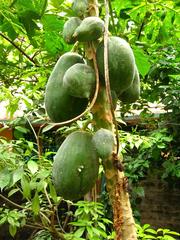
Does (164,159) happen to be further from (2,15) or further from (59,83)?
(59,83)

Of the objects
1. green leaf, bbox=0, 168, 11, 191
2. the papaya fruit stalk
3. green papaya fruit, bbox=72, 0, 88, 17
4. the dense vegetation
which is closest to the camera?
A: the papaya fruit stalk

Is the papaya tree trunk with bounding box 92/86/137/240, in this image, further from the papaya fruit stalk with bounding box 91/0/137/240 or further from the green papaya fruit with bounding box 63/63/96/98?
the green papaya fruit with bounding box 63/63/96/98

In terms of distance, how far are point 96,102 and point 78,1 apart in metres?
0.28

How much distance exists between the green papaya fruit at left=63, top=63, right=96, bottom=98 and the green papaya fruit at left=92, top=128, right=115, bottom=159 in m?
0.11

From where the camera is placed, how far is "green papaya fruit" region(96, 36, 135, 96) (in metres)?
0.96

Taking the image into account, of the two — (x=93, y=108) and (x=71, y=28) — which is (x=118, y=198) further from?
(x=71, y=28)

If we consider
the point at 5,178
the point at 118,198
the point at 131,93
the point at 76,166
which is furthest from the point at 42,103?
the point at 118,198

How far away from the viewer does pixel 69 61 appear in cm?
109

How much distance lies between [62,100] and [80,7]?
0.24 m

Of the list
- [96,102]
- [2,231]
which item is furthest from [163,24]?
[2,231]

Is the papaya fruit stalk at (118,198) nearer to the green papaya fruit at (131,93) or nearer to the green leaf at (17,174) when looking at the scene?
the green papaya fruit at (131,93)

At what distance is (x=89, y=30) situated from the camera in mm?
943

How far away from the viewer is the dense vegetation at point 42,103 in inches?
71.3

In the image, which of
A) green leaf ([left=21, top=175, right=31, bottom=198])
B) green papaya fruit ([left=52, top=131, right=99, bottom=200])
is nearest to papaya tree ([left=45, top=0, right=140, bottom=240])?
green papaya fruit ([left=52, top=131, right=99, bottom=200])
